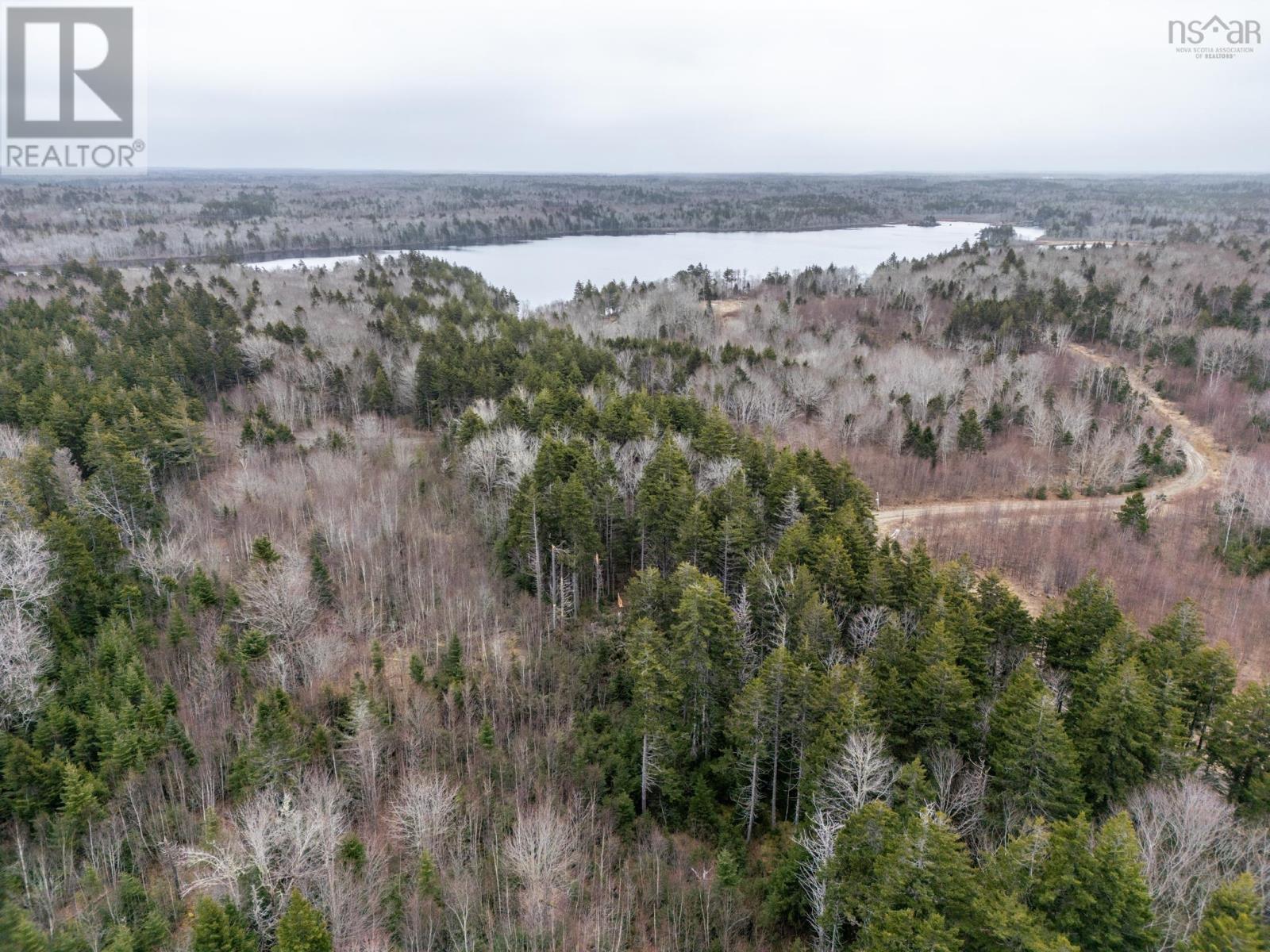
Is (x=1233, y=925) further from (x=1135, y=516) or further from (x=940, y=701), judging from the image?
(x=1135, y=516)

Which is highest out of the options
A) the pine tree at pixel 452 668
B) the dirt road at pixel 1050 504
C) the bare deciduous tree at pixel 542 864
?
the dirt road at pixel 1050 504

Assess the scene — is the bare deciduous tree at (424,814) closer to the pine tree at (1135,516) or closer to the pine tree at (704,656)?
the pine tree at (704,656)

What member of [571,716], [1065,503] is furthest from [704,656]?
[1065,503]

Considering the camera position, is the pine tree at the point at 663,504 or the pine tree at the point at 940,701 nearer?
the pine tree at the point at 940,701

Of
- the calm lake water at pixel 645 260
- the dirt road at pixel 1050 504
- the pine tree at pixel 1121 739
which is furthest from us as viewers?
the calm lake water at pixel 645 260

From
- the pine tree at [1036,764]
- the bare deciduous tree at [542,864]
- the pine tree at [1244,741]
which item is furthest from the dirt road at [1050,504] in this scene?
the bare deciduous tree at [542,864]

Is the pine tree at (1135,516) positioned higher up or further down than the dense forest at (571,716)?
higher up

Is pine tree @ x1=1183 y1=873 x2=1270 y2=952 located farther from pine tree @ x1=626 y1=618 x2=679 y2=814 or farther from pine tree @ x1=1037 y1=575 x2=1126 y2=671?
pine tree @ x1=626 y1=618 x2=679 y2=814
